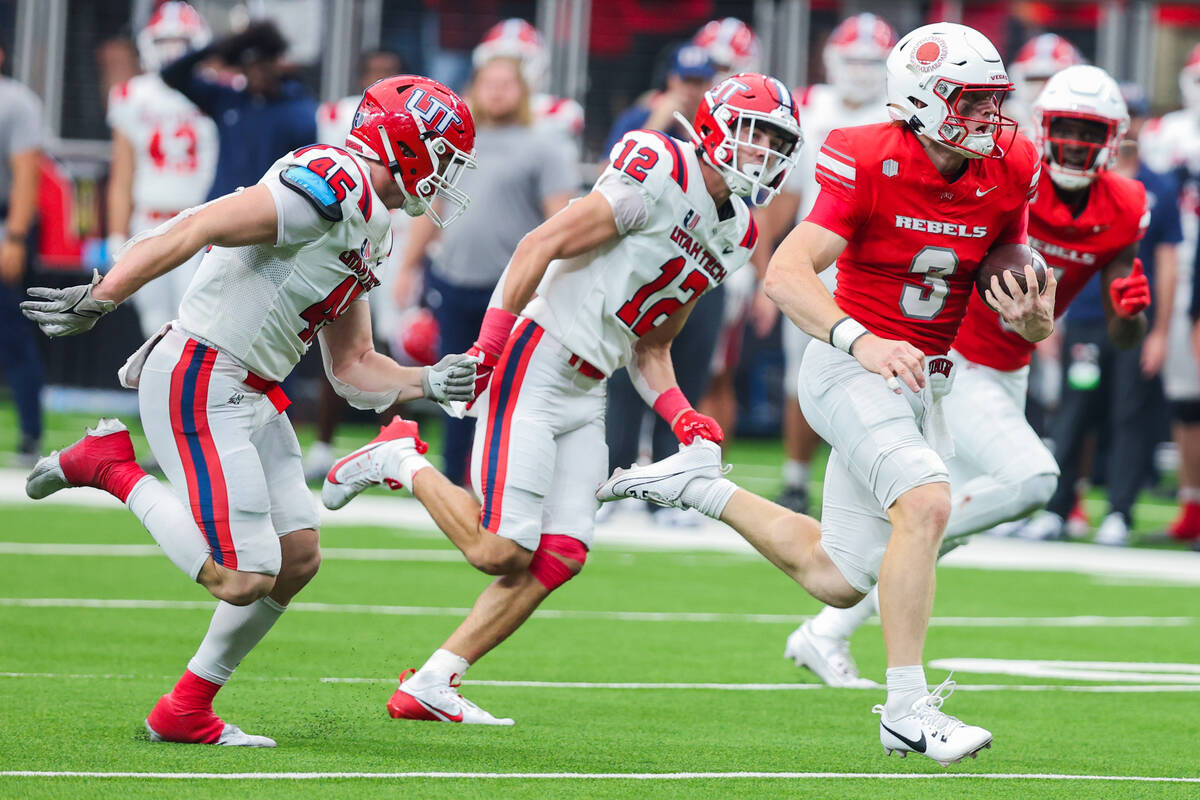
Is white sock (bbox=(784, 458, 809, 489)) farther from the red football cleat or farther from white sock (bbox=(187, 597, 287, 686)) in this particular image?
the red football cleat

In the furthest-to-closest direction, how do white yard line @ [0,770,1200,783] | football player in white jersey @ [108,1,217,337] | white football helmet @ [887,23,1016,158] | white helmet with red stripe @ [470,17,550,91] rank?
football player in white jersey @ [108,1,217,337], white helmet with red stripe @ [470,17,550,91], white football helmet @ [887,23,1016,158], white yard line @ [0,770,1200,783]

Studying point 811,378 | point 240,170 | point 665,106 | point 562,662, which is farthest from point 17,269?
point 811,378

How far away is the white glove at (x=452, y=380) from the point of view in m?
4.93

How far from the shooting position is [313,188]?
4.52 m

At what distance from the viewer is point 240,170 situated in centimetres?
1001

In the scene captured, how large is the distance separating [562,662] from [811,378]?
1.55 meters

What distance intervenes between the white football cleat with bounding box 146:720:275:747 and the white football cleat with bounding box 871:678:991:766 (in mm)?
1521

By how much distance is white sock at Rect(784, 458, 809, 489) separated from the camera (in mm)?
10469

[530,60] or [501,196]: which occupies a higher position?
[530,60]

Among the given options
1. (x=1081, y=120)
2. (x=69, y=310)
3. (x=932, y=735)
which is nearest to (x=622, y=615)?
(x=1081, y=120)

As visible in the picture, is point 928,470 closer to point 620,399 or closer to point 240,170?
A: point 620,399

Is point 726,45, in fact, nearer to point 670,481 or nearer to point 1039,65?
point 1039,65

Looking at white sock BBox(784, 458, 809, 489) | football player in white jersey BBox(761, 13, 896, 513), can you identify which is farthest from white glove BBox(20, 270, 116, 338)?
white sock BBox(784, 458, 809, 489)

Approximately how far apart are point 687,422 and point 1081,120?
1952 millimetres
